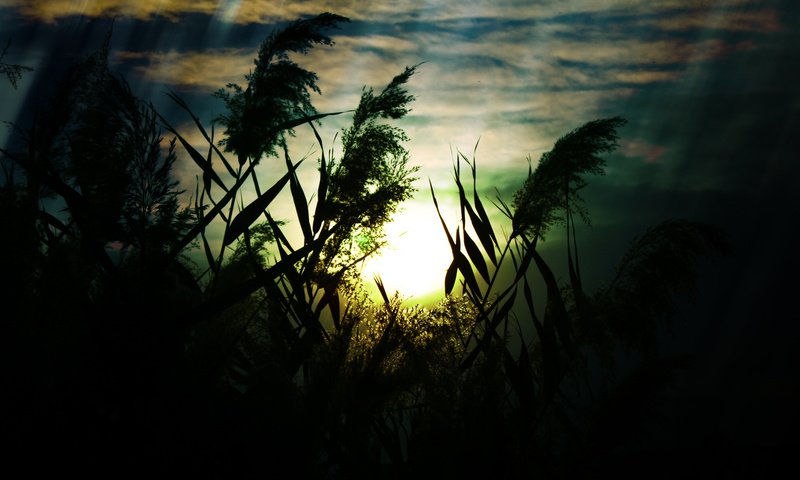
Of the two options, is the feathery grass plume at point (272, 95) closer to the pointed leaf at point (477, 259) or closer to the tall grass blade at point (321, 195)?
the tall grass blade at point (321, 195)

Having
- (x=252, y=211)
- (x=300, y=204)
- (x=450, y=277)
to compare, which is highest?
(x=450, y=277)

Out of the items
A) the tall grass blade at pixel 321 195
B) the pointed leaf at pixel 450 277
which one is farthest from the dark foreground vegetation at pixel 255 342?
the pointed leaf at pixel 450 277

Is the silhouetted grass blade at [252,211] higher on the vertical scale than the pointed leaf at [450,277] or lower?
lower

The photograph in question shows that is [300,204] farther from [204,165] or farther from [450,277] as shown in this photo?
[450,277]

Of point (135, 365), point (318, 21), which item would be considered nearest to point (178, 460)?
point (135, 365)

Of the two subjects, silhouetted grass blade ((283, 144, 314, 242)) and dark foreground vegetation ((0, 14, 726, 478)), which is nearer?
dark foreground vegetation ((0, 14, 726, 478))

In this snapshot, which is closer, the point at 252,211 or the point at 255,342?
the point at 255,342

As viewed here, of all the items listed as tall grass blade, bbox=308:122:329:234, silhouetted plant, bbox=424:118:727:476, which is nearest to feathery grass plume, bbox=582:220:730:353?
silhouetted plant, bbox=424:118:727:476

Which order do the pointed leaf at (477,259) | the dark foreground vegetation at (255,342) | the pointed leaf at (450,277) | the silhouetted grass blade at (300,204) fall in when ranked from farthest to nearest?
the pointed leaf at (450,277) → the pointed leaf at (477,259) → the silhouetted grass blade at (300,204) → the dark foreground vegetation at (255,342)

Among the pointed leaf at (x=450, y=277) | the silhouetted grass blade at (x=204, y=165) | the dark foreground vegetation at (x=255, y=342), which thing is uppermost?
the pointed leaf at (x=450, y=277)

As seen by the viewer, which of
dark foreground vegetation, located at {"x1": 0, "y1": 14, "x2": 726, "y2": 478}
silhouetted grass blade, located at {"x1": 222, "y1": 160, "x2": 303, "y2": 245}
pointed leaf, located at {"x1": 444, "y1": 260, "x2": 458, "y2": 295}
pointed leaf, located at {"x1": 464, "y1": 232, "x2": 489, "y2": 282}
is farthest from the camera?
pointed leaf, located at {"x1": 444, "y1": 260, "x2": 458, "y2": 295}

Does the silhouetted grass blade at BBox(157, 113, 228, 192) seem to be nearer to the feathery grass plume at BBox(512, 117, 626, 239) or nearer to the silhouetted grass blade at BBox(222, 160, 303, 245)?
the silhouetted grass blade at BBox(222, 160, 303, 245)

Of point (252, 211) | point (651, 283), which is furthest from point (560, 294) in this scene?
point (252, 211)

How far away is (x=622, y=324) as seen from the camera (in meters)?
2.14
